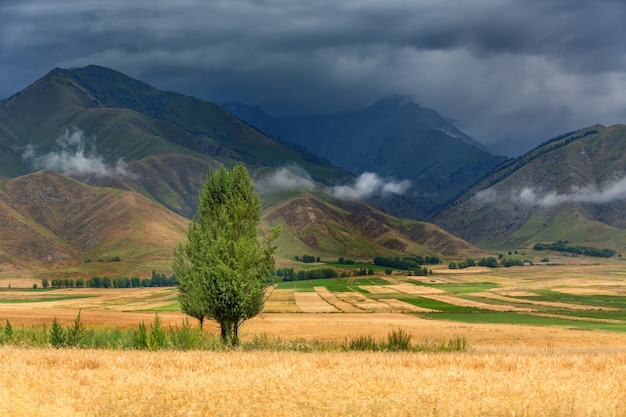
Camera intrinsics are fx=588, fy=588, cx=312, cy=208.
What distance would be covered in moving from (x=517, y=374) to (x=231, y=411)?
1073 cm

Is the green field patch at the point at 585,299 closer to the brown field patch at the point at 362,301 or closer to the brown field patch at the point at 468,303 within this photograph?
the brown field patch at the point at 468,303

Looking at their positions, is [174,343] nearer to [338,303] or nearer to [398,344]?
[398,344]

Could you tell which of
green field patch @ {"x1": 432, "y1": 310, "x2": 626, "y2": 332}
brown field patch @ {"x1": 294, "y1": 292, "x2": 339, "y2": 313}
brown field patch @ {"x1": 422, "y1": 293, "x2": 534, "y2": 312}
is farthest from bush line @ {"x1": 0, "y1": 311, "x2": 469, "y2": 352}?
brown field patch @ {"x1": 422, "y1": 293, "x2": 534, "y2": 312}

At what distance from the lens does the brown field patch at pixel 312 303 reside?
137500mm

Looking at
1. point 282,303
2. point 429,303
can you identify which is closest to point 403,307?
point 429,303

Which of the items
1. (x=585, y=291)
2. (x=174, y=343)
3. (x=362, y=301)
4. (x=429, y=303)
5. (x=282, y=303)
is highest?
(x=174, y=343)

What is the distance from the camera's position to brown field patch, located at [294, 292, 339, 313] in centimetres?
13750

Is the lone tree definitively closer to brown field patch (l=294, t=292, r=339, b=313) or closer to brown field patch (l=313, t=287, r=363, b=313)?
brown field patch (l=294, t=292, r=339, b=313)

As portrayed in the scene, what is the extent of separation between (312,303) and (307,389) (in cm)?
14389

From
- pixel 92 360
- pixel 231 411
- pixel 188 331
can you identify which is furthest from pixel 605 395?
pixel 188 331

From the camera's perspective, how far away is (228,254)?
4341 cm

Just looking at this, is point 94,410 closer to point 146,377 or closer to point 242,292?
point 146,377

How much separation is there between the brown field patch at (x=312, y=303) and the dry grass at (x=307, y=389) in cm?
11413

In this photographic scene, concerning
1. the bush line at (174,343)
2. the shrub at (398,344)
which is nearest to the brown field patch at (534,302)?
the bush line at (174,343)
